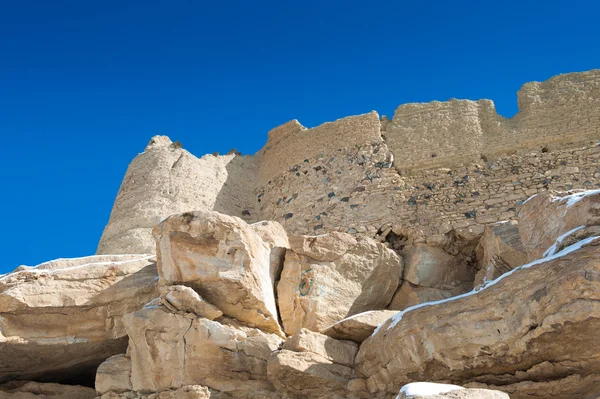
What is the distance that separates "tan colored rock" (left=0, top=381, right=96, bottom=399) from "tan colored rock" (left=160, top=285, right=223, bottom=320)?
2.44 metres

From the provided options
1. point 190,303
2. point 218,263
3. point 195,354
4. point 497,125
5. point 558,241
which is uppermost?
point 497,125

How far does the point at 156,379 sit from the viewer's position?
8.45 metres

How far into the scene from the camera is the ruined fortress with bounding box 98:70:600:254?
463 inches

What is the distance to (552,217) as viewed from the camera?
7.87 metres

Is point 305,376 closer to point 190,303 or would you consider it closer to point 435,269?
point 190,303

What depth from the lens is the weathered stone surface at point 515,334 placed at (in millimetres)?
6238

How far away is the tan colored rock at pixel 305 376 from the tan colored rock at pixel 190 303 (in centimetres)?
113

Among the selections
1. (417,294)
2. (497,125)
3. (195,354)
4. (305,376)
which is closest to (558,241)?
(305,376)

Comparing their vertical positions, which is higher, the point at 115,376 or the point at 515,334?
the point at 115,376

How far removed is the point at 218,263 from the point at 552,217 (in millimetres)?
4131

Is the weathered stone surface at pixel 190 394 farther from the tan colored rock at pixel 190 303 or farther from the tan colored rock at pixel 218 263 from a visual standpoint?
the tan colored rock at pixel 218 263

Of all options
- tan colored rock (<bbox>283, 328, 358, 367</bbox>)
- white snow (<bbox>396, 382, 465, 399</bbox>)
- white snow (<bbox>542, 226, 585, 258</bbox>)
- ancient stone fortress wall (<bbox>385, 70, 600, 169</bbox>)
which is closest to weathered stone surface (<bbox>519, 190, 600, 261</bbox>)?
white snow (<bbox>542, 226, 585, 258</bbox>)

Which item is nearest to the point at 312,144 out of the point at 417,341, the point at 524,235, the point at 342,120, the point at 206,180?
the point at 342,120

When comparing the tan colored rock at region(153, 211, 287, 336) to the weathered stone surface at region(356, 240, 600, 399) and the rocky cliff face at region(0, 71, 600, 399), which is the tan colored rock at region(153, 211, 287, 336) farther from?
the weathered stone surface at region(356, 240, 600, 399)
